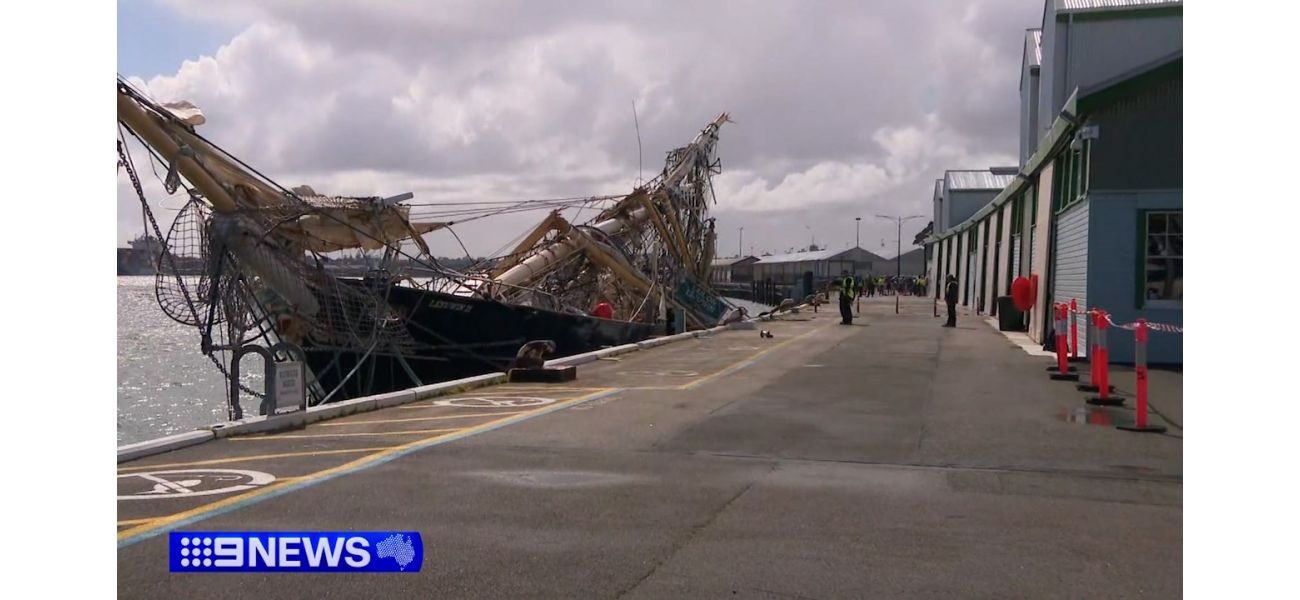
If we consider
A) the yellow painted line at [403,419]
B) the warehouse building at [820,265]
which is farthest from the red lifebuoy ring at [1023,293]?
the warehouse building at [820,265]

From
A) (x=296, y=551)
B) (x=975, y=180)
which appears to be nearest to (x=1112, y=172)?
(x=296, y=551)

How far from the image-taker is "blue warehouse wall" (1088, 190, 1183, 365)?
1748 cm

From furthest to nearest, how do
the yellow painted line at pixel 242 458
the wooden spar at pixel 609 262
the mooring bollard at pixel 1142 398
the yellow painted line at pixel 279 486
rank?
1. the wooden spar at pixel 609 262
2. the mooring bollard at pixel 1142 398
3. the yellow painted line at pixel 242 458
4. the yellow painted line at pixel 279 486

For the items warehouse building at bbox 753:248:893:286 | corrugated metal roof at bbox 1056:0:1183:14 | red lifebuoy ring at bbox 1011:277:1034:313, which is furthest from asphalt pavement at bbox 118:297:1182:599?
warehouse building at bbox 753:248:893:286

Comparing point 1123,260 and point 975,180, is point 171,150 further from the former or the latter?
point 975,180

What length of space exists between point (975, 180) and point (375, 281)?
4863 cm

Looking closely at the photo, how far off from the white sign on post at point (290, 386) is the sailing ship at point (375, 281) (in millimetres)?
1016

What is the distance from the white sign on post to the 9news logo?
15.9 feet

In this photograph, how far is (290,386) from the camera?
1151 centimetres

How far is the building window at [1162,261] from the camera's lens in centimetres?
1748

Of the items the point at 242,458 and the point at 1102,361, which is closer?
the point at 242,458

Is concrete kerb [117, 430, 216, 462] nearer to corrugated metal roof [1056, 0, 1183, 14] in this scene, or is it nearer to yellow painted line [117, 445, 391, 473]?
yellow painted line [117, 445, 391, 473]

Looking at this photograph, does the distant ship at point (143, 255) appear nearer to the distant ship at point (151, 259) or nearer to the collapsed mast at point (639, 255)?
the distant ship at point (151, 259)

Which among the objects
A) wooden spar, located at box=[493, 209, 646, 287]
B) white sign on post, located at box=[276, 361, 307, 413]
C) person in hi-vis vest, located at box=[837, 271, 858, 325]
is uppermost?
wooden spar, located at box=[493, 209, 646, 287]
